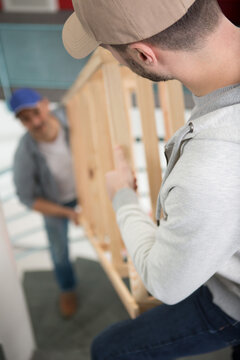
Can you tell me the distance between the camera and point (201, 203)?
1.55ft

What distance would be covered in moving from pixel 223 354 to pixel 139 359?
695mm

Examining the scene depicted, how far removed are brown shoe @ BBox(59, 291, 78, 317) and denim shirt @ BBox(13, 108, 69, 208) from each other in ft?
2.34

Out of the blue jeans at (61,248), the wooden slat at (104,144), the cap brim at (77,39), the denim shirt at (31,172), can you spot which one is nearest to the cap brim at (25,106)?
the denim shirt at (31,172)

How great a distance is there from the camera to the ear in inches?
19.5

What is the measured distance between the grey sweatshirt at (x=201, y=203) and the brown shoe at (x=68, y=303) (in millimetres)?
1689

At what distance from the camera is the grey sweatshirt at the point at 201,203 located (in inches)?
18.6

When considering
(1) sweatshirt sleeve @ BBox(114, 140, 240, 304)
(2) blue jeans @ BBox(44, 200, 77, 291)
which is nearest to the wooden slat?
(1) sweatshirt sleeve @ BBox(114, 140, 240, 304)

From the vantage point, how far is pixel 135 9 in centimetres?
46

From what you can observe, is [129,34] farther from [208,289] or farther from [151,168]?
[208,289]

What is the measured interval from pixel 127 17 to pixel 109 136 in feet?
2.64

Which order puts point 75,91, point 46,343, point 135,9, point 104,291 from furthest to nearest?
1. point 104,291
2. point 46,343
3. point 75,91
4. point 135,9

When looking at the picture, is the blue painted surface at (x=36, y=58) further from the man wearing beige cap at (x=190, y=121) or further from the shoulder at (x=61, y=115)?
the man wearing beige cap at (x=190, y=121)

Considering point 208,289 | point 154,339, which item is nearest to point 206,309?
point 208,289

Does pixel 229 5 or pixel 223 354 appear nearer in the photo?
pixel 229 5
